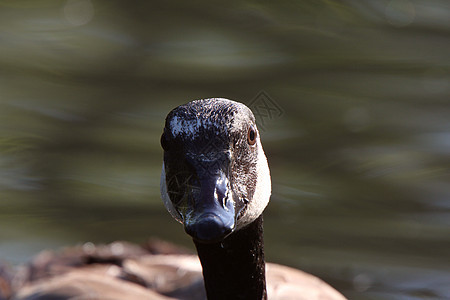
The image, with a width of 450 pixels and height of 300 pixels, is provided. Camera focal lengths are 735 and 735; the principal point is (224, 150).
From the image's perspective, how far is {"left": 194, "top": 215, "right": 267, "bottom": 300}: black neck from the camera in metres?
3.39

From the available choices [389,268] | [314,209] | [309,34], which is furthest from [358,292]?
[309,34]

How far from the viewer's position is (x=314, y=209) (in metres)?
5.44

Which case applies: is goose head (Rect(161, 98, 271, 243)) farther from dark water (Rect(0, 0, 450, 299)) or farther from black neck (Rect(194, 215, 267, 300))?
dark water (Rect(0, 0, 450, 299))

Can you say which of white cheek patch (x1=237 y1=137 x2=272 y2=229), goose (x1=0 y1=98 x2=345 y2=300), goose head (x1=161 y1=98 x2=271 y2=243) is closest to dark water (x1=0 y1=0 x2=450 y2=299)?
goose (x1=0 y1=98 x2=345 y2=300)

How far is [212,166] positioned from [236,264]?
834 millimetres

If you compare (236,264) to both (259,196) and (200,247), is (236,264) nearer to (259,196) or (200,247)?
(200,247)

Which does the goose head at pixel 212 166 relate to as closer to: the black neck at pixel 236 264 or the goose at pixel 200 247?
the goose at pixel 200 247

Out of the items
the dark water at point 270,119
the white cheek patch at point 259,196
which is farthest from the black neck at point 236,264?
the dark water at point 270,119

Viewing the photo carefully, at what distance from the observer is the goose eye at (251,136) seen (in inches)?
123

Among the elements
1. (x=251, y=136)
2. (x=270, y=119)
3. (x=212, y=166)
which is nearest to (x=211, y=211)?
(x=212, y=166)

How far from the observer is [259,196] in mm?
3252

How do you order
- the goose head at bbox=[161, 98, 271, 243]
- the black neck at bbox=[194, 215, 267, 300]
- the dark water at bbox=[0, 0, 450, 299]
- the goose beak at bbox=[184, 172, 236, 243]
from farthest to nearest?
the dark water at bbox=[0, 0, 450, 299]
the black neck at bbox=[194, 215, 267, 300]
the goose head at bbox=[161, 98, 271, 243]
the goose beak at bbox=[184, 172, 236, 243]

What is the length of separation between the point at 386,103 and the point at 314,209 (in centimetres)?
152

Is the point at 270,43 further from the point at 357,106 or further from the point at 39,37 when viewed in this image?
the point at 39,37
